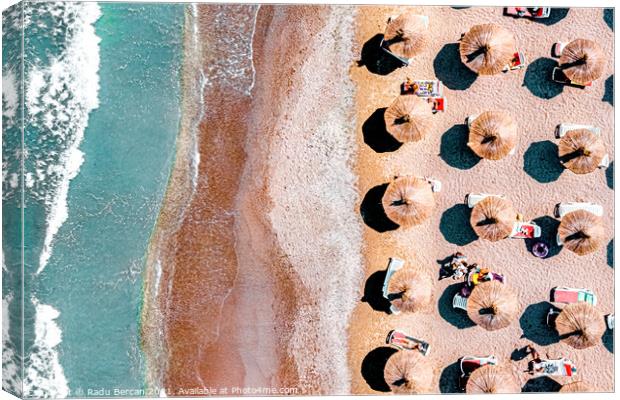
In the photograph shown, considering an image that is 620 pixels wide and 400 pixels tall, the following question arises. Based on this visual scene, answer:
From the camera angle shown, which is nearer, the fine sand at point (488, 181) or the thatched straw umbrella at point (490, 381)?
the thatched straw umbrella at point (490, 381)

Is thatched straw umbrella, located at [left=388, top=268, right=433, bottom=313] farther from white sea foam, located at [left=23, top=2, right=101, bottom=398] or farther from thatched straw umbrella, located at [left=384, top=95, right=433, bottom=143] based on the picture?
white sea foam, located at [left=23, top=2, right=101, bottom=398]

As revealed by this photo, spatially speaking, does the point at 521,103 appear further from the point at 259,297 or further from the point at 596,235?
the point at 259,297

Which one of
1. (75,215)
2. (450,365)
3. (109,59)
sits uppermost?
(109,59)

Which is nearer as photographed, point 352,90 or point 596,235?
point 596,235

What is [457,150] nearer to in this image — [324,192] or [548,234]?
[548,234]

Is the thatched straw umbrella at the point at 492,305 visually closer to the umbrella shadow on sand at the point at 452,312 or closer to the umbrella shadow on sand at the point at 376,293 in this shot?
the umbrella shadow on sand at the point at 452,312

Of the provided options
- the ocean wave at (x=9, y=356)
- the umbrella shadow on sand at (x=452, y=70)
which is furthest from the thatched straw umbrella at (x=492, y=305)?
the ocean wave at (x=9, y=356)

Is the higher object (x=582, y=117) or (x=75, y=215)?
(x=582, y=117)

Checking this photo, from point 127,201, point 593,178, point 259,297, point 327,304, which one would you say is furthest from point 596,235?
point 127,201
